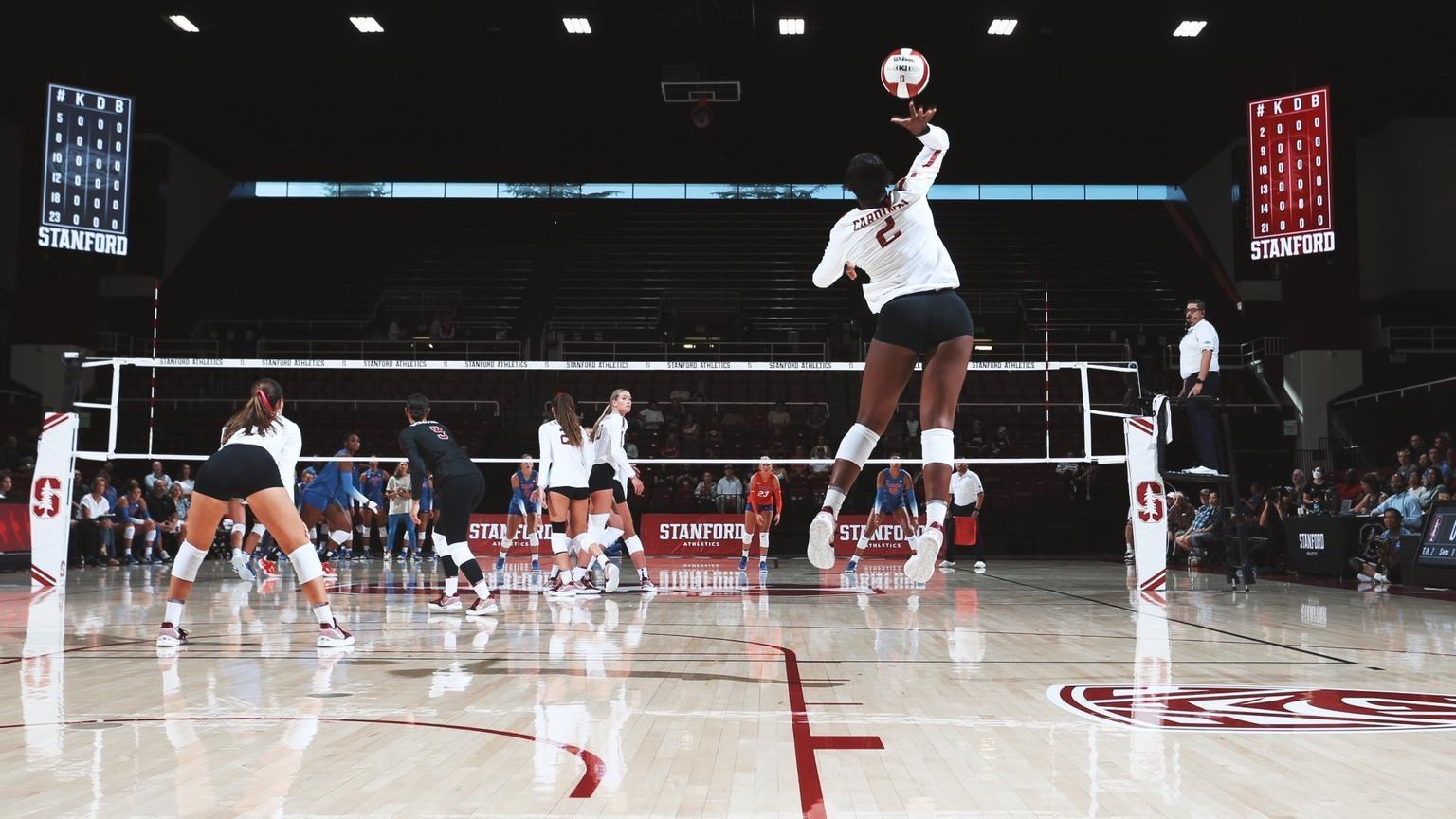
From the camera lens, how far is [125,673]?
4.96 m

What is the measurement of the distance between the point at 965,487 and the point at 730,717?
39.2ft

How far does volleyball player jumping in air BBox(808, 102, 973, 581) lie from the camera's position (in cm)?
468

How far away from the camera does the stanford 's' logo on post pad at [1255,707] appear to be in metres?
3.76

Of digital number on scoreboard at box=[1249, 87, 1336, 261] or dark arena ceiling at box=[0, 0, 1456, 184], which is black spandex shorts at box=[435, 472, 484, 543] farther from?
digital number on scoreboard at box=[1249, 87, 1336, 261]

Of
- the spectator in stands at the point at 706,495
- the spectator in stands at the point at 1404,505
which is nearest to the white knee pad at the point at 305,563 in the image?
the spectator in stands at the point at 1404,505

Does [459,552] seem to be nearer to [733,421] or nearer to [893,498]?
[893,498]

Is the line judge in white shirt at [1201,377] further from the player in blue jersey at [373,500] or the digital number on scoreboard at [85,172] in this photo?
the digital number on scoreboard at [85,172]

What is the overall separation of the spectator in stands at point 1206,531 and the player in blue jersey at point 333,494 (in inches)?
439

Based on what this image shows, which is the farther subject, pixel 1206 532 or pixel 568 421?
pixel 1206 532

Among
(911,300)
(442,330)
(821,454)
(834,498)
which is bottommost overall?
(834,498)

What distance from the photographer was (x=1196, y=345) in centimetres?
1030

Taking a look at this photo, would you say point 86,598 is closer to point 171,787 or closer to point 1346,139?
point 171,787

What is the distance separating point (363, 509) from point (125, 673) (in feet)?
47.7

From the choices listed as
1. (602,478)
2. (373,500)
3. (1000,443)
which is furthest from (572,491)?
(1000,443)
